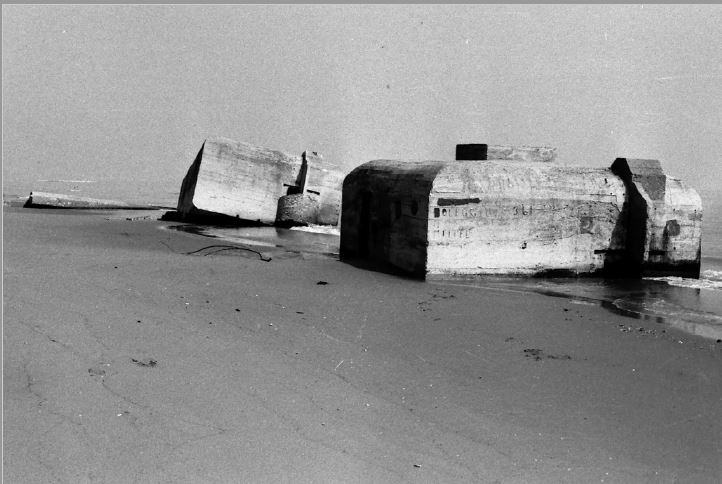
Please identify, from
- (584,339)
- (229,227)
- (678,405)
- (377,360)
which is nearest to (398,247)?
(584,339)

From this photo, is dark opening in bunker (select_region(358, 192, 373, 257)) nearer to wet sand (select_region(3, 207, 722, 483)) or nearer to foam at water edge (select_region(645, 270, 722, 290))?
wet sand (select_region(3, 207, 722, 483))

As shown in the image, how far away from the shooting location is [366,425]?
12.4ft

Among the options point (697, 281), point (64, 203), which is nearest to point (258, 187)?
point (64, 203)

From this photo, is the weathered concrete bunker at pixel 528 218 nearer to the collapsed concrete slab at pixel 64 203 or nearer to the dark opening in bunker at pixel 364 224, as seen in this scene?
the dark opening in bunker at pixel 364 224

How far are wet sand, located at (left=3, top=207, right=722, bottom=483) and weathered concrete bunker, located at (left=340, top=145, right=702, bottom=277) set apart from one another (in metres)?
1.80

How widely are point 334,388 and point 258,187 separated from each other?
1260 centimetres

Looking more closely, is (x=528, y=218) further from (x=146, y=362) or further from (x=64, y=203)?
(x=64, y=203)

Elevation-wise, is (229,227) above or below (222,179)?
below

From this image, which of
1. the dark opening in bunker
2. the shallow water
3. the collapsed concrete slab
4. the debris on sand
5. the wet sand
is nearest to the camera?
the wet sand

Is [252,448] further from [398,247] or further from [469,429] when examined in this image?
[398,247]

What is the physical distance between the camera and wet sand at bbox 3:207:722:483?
3.32 m

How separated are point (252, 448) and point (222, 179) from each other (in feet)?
42.8

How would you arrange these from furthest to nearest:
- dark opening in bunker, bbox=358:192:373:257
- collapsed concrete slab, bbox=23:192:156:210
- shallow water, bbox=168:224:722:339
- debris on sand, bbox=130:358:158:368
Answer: collapsed concrete slab, bbox=23:192:156:210
dark opening in bunker, bbox=358:192:373:257
shallow water, bbox=168:224:722:339
debris on sand, bbox=130:358:158:368

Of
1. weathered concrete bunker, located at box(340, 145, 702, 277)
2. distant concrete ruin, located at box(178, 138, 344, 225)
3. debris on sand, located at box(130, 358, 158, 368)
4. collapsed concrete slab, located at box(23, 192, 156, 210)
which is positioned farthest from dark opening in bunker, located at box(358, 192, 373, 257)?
collapsed concrete slab, located at box(23, 192, 156, 210)
